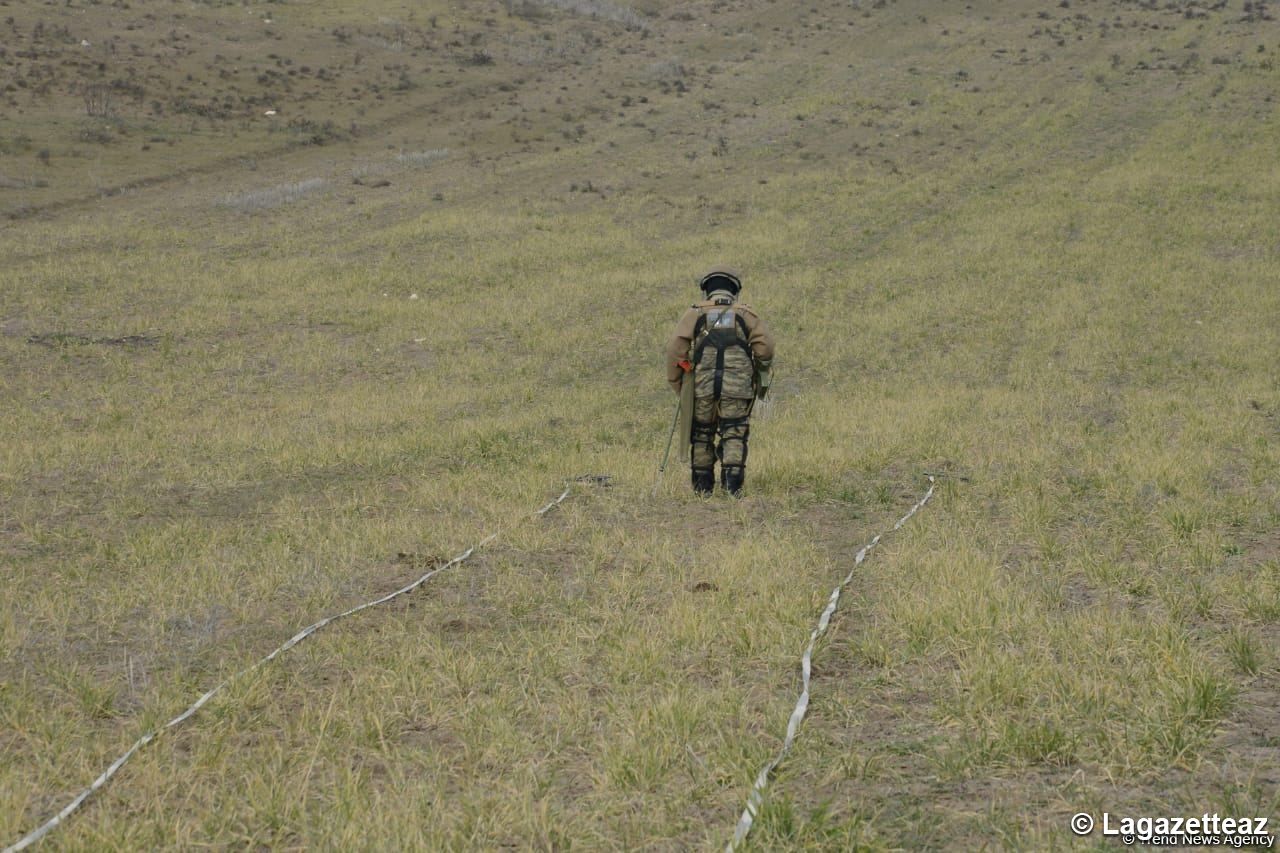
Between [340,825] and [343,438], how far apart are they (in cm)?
1027

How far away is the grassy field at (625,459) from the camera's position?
393 centimetres

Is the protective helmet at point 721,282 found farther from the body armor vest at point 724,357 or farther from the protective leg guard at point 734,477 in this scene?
the protective leg guard at point 734,477

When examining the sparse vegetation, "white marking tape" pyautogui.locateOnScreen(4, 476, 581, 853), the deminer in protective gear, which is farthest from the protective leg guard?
the sparse vegetation

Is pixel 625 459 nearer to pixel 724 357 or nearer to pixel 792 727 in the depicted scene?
pixel 724 357

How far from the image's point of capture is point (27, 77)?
1502 inches

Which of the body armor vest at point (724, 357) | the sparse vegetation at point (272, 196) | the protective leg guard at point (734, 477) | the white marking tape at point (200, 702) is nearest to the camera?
the white marking tape at point (200, 702)

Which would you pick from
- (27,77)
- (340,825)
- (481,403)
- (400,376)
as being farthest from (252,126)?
(340,825)

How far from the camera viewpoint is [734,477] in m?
9.73

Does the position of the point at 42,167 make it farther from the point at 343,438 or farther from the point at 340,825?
the point at 340,825

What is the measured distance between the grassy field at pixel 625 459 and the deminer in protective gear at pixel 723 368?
0.59 metres

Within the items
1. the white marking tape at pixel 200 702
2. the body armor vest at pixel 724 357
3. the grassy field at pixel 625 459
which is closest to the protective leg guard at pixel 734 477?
the grassy field at pixel 625 459

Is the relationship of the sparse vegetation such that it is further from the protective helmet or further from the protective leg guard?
the protective leg guard

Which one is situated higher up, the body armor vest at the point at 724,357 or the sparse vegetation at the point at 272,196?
the body armor vest at the point at 724,357

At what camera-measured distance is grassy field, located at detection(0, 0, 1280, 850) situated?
3.93 m
